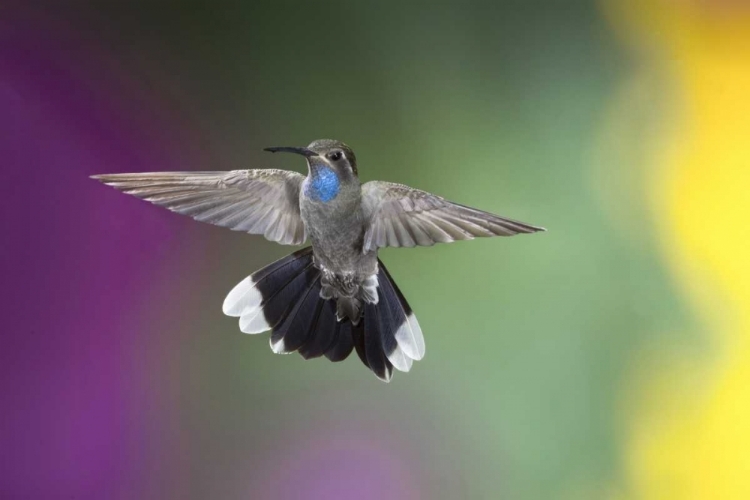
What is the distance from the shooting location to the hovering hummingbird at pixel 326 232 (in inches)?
34.6

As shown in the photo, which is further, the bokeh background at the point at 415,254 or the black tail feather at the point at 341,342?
the bokeh background at the point at 415,254

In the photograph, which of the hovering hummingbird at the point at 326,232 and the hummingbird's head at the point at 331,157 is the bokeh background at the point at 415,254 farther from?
the hummingbird's head at the point at 331,157

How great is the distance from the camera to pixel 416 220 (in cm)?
92

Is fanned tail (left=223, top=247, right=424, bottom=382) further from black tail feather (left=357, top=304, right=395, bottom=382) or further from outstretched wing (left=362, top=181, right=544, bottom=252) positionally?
outstretched wing (left=362, top=181, right=544, bottom=252)

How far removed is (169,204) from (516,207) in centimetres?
88

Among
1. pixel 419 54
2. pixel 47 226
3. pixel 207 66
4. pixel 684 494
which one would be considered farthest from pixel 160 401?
pixel 684 494

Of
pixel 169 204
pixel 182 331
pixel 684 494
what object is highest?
pixel 169 204

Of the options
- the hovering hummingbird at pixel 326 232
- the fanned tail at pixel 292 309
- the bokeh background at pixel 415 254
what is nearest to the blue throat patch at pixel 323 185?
the hovering hummingbird at pixel 326 232

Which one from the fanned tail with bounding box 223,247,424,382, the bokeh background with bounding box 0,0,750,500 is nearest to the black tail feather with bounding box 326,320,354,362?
the fanned tail with bounding box 223,247,424,382

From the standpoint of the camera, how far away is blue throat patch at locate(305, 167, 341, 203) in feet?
2.91

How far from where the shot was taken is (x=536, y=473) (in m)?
1.54

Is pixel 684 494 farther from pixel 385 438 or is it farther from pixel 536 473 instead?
pixel 385 438

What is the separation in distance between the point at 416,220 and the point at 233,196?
243 millimetres

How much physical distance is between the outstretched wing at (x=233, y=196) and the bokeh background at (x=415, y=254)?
470 mm
